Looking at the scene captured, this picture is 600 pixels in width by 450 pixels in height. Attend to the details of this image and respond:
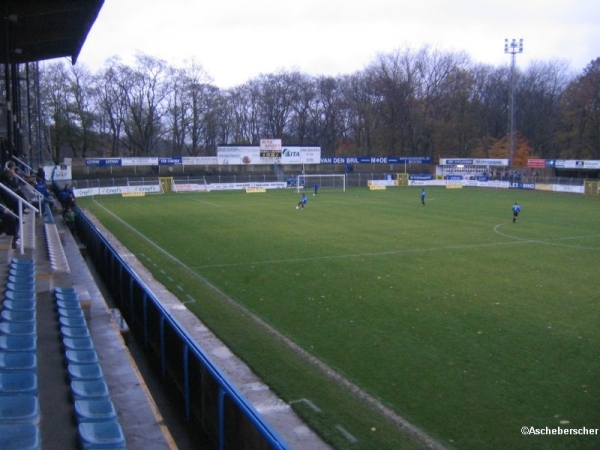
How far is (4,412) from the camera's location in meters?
4.81

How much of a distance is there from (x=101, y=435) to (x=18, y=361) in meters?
1.76

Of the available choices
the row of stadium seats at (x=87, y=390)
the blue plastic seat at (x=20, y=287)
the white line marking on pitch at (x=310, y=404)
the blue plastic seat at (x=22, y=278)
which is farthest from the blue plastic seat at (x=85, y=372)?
the blue plastic seat at (x=22, y=278)

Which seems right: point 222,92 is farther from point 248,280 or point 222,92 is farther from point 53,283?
point 53,283

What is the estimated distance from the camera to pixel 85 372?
19.7ft

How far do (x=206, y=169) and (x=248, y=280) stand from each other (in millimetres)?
53634

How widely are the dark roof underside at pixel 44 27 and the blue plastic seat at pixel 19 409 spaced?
15718 mm

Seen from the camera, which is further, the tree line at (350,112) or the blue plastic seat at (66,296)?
the tree line at (350,112)

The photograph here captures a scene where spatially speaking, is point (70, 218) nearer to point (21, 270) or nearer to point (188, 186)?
point (21, 270)

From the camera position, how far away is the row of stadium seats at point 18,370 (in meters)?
4.45

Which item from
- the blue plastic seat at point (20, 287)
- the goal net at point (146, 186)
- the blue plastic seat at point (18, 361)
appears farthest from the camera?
the goal net at point (146, 186)

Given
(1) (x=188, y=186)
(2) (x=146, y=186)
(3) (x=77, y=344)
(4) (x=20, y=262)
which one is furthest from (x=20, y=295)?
(1) (x=188, y=186)

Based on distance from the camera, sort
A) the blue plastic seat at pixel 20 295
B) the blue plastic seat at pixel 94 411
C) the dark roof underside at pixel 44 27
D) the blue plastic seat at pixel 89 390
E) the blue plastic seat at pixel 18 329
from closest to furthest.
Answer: the blue plastic seat at pixel 94 411, the blue plastic seat at pixel 89 390, the blue plastic seat at pixel 18 329, the blue plastic seat at pixel 20 295, the dark roof underside at pixel 44 27

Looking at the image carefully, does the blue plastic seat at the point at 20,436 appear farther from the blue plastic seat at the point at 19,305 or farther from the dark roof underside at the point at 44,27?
the dark roof underside at the point at 44,27

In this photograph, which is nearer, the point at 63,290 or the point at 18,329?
the point at 18,329
